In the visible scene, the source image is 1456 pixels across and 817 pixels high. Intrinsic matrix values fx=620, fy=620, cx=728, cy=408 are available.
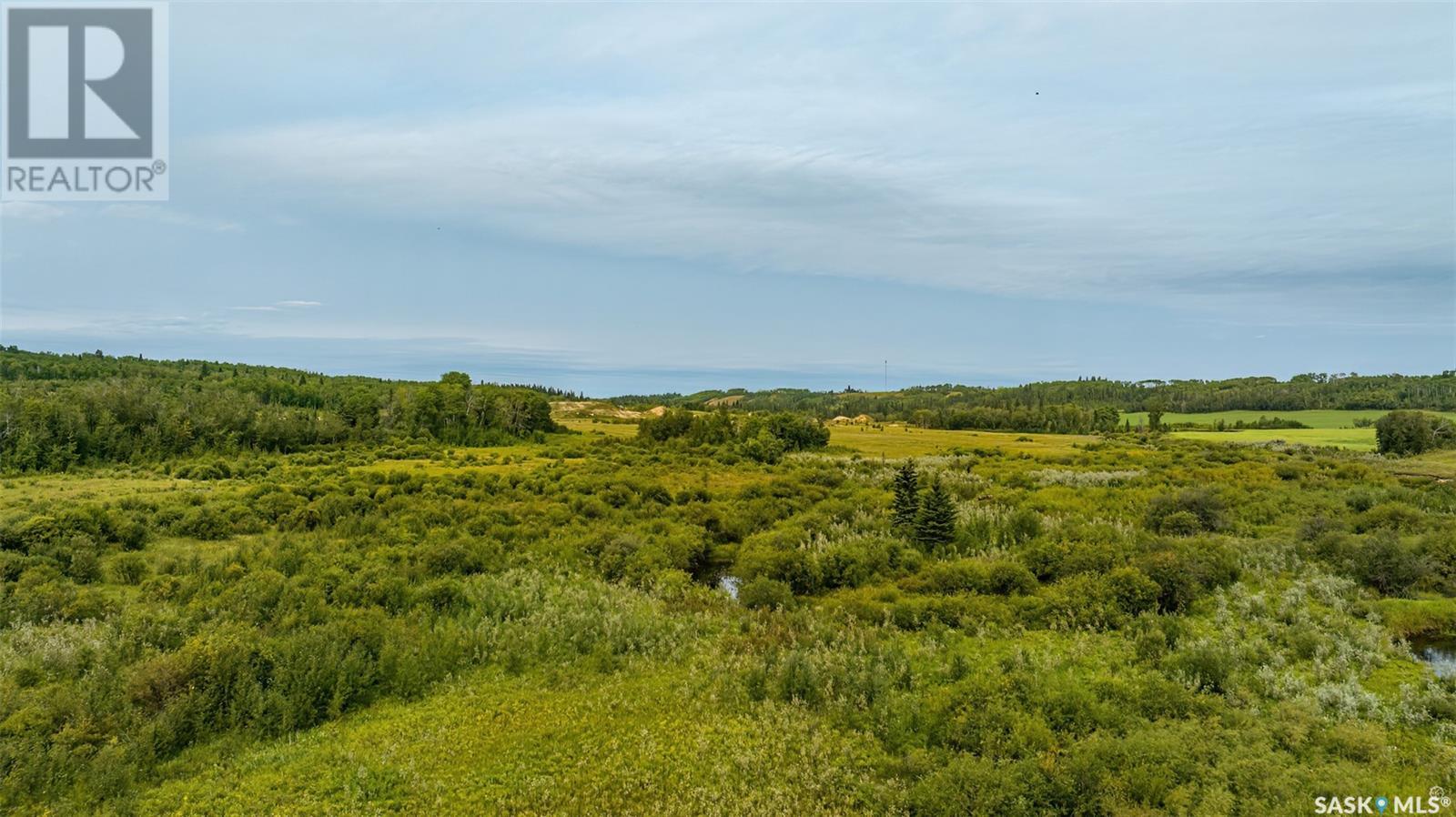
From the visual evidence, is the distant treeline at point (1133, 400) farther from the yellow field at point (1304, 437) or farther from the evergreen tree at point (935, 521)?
the evergreen tree at point (935, 521)

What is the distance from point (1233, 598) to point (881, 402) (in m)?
154

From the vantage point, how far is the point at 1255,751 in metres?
9.13

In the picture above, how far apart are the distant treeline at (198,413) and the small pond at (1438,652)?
7158cm

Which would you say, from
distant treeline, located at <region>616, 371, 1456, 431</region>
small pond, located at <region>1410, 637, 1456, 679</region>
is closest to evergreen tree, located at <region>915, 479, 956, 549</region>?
small pond, located at <region>1410, 637, 1456, 679</region>

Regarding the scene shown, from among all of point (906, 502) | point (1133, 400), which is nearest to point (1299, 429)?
point (1133, 400)

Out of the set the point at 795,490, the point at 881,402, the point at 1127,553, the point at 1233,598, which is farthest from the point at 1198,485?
the point at 881,402

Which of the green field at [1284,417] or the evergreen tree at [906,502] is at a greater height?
the green field at [1284,417]

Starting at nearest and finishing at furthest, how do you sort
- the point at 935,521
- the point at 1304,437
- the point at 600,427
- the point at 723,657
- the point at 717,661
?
1. the point at 717,661
2. the point at 723,657
3. the point at 935,521
4. the point at 1304,437
5. the point at 600,427

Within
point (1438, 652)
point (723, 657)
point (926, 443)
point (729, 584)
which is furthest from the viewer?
point (926, 443)

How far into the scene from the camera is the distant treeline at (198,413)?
156 feet

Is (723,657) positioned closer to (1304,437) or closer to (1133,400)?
(1304,437)

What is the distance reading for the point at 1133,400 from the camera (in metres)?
148

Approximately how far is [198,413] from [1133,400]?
17201cm

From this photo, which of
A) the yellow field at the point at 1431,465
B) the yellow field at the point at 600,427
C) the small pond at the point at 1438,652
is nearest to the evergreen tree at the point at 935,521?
the small pond at the point at 1438,652
